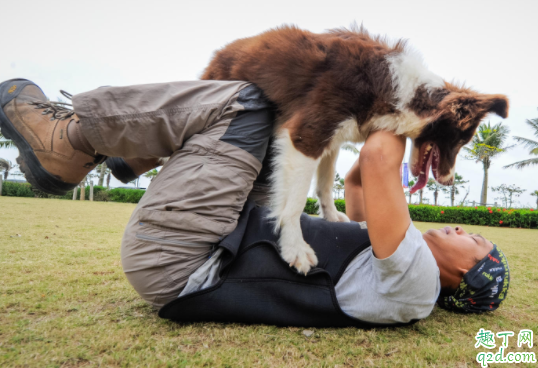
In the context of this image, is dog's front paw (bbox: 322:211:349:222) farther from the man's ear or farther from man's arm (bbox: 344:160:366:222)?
the man's ear

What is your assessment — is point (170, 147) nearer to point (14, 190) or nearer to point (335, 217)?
point (335, 217)

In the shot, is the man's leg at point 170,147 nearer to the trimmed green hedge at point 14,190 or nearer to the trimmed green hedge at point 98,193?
the trimmed green hedge at point 98,193

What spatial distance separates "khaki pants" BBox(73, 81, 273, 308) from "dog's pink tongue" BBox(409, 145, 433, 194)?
1214 mm

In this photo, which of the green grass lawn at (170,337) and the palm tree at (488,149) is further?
the palm tree at (488,149)

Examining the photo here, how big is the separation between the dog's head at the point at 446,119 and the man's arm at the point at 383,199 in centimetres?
58

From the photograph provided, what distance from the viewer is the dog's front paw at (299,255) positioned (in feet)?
6.07

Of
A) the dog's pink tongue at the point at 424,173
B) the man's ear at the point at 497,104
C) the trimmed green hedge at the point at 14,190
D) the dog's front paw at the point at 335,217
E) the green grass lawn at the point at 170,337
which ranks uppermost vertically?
the man's ear at the point at 497,104

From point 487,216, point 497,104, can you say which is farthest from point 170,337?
point 487,216

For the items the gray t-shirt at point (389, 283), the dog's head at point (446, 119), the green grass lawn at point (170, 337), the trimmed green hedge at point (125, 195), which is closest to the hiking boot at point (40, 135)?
the green grass lawn at point (170, 337)

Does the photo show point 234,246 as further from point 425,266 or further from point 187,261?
point 425,266

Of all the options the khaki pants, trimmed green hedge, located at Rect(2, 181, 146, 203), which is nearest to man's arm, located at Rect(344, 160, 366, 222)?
the khaki pants

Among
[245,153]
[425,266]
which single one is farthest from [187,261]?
[425,266]

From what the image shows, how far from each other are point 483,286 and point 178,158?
195 centimetres

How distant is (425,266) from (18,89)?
8.51 feet
